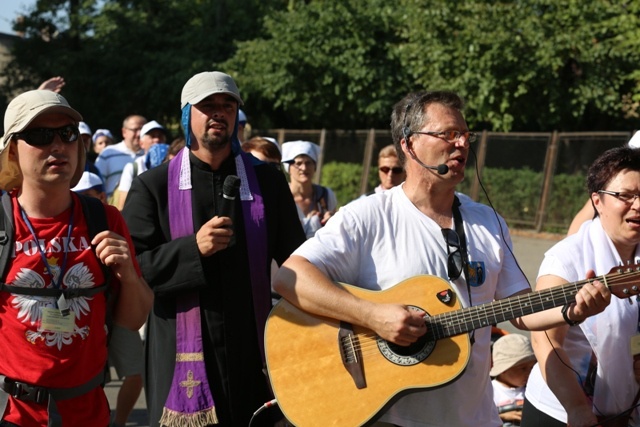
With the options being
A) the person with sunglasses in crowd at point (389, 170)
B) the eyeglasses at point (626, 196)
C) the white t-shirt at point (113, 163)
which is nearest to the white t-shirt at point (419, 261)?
the eyeglasses at point (626, 196)

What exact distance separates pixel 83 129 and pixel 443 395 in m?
6.48

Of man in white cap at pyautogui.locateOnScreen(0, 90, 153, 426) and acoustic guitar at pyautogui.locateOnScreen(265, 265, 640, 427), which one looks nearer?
man in white cap at pyautogui.locateOnScreen(0, 90, 153, 426)

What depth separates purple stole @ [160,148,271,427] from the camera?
14.1 feet

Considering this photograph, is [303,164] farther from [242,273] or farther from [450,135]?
[450,135]

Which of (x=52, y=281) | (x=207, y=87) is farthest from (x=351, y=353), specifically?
(x=207, y=87)

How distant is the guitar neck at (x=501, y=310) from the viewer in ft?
11.7

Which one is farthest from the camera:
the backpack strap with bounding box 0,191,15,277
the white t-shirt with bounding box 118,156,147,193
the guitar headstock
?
the white t-shirt with bounding box 118,156,147,193

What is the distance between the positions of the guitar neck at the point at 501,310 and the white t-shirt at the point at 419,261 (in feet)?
0.40

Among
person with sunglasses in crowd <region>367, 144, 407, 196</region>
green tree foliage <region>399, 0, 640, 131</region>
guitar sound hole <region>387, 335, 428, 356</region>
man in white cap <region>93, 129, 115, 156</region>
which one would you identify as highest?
green tree foliage <region>399, 0, 640, 131</region>

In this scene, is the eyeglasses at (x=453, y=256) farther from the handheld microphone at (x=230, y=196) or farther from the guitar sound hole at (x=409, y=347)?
the handheld microphone at (x=230, y=196)

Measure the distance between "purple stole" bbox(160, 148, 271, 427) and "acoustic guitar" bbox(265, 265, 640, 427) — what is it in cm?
56

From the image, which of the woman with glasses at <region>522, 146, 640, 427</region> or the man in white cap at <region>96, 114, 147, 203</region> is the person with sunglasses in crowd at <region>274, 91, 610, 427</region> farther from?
the man in white cap at <region>96, 114, 147, 203</region>

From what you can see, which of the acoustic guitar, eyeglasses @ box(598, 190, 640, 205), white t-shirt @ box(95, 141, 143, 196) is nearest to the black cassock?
the acoustic guitar

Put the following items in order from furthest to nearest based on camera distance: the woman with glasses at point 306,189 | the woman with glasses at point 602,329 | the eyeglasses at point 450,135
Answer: the woman with glasses at point 306,189, the woman with glasses at point 602,329, the eyeglasses at point 450,135
